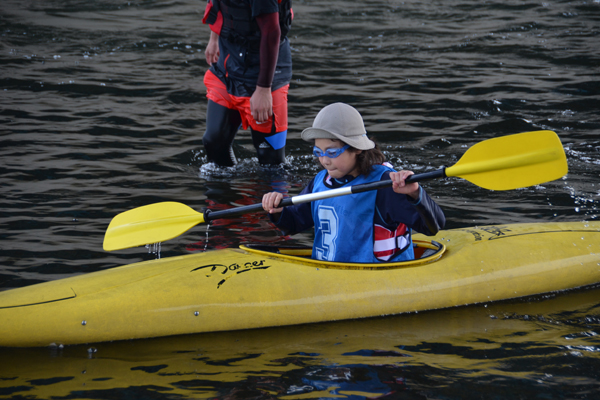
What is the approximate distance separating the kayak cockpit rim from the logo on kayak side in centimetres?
9

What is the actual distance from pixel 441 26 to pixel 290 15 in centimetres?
1047

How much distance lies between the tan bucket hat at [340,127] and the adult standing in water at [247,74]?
128 centimetres

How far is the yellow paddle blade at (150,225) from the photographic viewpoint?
130 inches

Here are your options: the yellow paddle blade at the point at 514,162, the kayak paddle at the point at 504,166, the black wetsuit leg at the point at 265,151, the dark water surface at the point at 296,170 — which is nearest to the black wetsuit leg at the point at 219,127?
the black wetsuit leg at the point at 265,151

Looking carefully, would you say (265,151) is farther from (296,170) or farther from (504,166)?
(504,166)

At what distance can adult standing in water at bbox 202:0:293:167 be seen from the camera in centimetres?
410

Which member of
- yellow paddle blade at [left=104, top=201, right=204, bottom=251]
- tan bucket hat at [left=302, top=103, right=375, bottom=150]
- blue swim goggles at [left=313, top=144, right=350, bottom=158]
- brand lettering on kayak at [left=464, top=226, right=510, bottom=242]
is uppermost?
tan bucket hat at [left=302, top=103, right=375, bottom=150]

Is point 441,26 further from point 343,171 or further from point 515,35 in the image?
point 343,171

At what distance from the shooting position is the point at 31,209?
4367mm

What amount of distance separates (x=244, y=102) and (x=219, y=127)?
0.27 meters

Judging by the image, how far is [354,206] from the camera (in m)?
3.01

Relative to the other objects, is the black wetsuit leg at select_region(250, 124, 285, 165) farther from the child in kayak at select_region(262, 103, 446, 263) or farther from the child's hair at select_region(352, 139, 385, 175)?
the child's hair at select_region(352, 139, 385, 175)

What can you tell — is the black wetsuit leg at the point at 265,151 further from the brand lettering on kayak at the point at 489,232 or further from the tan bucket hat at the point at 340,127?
the tan bucket hat at the point at 340,127

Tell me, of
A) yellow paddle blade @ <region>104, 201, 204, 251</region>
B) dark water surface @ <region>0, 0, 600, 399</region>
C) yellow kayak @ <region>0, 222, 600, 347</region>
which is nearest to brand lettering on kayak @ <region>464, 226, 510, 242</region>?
yellow kayak @ <region>0, 222, 600, 347</region>
